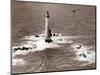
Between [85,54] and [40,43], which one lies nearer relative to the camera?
[40,43]

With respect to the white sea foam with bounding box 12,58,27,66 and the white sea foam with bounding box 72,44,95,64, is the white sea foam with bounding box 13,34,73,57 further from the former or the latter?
the white sea foam with bounding box 72,44,95,64

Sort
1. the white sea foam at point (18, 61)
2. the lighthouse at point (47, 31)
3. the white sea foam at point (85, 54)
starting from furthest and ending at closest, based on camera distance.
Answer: the white sea foam at point (85, 54)
the lighthouse at point (47, 31)
the white sea foam at point (18, 61)

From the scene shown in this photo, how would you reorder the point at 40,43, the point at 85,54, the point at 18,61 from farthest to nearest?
the point at 85,54 < the point at 40,43 < the point at 18,61

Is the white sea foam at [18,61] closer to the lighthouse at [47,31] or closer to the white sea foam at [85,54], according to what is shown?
the lighthouse at [47,31]

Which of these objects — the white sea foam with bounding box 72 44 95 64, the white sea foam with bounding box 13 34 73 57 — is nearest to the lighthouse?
the white sea foam with bounding box 13 34 73 57

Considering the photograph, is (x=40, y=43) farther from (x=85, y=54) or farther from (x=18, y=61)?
(x=85, y=54)

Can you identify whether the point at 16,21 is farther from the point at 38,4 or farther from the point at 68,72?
the point at 68,72

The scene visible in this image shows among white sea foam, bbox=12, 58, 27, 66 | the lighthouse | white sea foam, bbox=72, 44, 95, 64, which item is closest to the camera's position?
white sea foam, bbox=12, 58, 27, 66

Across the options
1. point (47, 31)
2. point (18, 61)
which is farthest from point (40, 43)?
point (18, 61)

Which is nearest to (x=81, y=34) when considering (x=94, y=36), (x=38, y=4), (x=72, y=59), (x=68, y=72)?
(x=94, y=36)

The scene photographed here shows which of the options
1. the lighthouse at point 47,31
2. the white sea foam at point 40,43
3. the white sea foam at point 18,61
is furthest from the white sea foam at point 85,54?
the white sea foam at point 18,61

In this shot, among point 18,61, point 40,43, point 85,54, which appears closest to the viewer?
point 18,61
